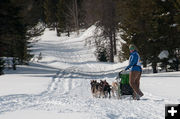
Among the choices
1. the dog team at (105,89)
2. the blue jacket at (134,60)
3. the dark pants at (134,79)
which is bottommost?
the dog team at (105,89)

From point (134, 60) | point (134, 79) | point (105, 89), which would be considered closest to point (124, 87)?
point (134, 79)

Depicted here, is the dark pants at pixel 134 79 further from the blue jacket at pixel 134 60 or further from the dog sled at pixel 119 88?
the dog sled at pixel 119 88

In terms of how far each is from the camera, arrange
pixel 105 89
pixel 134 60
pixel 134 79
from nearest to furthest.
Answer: pixel 134 60 < pixel 134 79 < pixel 105 89

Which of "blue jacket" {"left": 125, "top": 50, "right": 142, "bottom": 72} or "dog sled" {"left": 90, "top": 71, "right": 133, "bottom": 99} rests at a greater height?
"blue jacket" {"left": 125, "top": 50, "right": 142, "bottom": 72}

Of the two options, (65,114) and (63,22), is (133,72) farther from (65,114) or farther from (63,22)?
(63,22)

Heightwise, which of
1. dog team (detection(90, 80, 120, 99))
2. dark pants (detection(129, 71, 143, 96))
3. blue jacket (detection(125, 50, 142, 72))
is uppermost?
blue jacket (detection(125, 50, 142, 72))

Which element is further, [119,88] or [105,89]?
[105,89]

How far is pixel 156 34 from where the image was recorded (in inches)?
886

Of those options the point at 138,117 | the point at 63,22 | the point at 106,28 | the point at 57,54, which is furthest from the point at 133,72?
the point at 63,22

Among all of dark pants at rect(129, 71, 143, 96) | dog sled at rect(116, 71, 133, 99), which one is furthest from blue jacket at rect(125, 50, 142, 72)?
dog sled at rect(116, 71, 133, 99)

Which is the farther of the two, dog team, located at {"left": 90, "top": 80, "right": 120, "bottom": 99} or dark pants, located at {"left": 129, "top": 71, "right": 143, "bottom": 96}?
dog team, located at {"left": 90, "top": 80, "right": 120, "bottom": 99}

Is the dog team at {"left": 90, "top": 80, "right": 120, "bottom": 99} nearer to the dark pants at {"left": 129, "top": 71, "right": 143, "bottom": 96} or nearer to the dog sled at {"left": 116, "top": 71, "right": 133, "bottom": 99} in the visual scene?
the dog sled at {"left": 116, "top": 71, "right": 133, "bottom": 99}

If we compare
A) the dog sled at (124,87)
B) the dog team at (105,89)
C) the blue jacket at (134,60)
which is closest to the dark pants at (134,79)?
the blue jacket at (134,60)

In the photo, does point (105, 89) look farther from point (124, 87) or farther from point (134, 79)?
point (134, 79)
